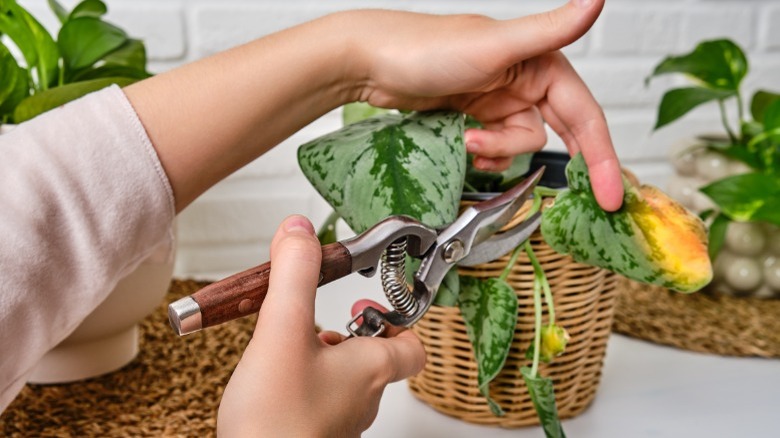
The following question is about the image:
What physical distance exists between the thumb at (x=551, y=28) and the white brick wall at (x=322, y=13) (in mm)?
511

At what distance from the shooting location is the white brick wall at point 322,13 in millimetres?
976

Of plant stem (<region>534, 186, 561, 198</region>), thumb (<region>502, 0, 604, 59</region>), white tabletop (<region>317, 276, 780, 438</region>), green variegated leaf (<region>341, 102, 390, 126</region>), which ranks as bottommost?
white tabletop (<region>317, 276, 780, 438</region>)

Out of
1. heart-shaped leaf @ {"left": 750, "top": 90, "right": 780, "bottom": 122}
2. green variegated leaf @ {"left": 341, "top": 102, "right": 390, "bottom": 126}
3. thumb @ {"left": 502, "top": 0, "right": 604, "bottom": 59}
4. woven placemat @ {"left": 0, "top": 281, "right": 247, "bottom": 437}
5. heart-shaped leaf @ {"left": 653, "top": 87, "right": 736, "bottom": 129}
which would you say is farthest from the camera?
heart-shaped leaf @ {"left": 750, "top": 90, "right": 780, "bottom": 122}

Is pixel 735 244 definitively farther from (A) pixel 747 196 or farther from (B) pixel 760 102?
(B) pixel 760 102

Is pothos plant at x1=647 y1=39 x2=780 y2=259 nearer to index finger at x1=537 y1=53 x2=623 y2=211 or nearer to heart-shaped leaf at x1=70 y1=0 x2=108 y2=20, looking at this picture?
index finger at x1=537 y1=53 x2=623 y2=211

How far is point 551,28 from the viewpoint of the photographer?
526mm

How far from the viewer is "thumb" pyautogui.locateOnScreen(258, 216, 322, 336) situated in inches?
15.3

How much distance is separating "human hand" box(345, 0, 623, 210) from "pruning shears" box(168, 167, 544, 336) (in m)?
0.07

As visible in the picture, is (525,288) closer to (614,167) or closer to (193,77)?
(614,167)

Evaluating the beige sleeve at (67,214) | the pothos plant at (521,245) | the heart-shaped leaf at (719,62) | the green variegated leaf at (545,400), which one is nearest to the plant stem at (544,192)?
the pothos plant at (521,245)

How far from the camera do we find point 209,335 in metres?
0.80

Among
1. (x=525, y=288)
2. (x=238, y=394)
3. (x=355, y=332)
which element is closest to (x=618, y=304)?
(x=525, y=288)

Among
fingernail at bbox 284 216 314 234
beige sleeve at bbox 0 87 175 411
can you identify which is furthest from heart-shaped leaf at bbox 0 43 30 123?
fingernail at bbox 284 216 314 234

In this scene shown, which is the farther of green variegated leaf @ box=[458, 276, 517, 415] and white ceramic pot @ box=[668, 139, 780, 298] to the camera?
white ceramic pot @ box=[668, 139, 780, 298]
